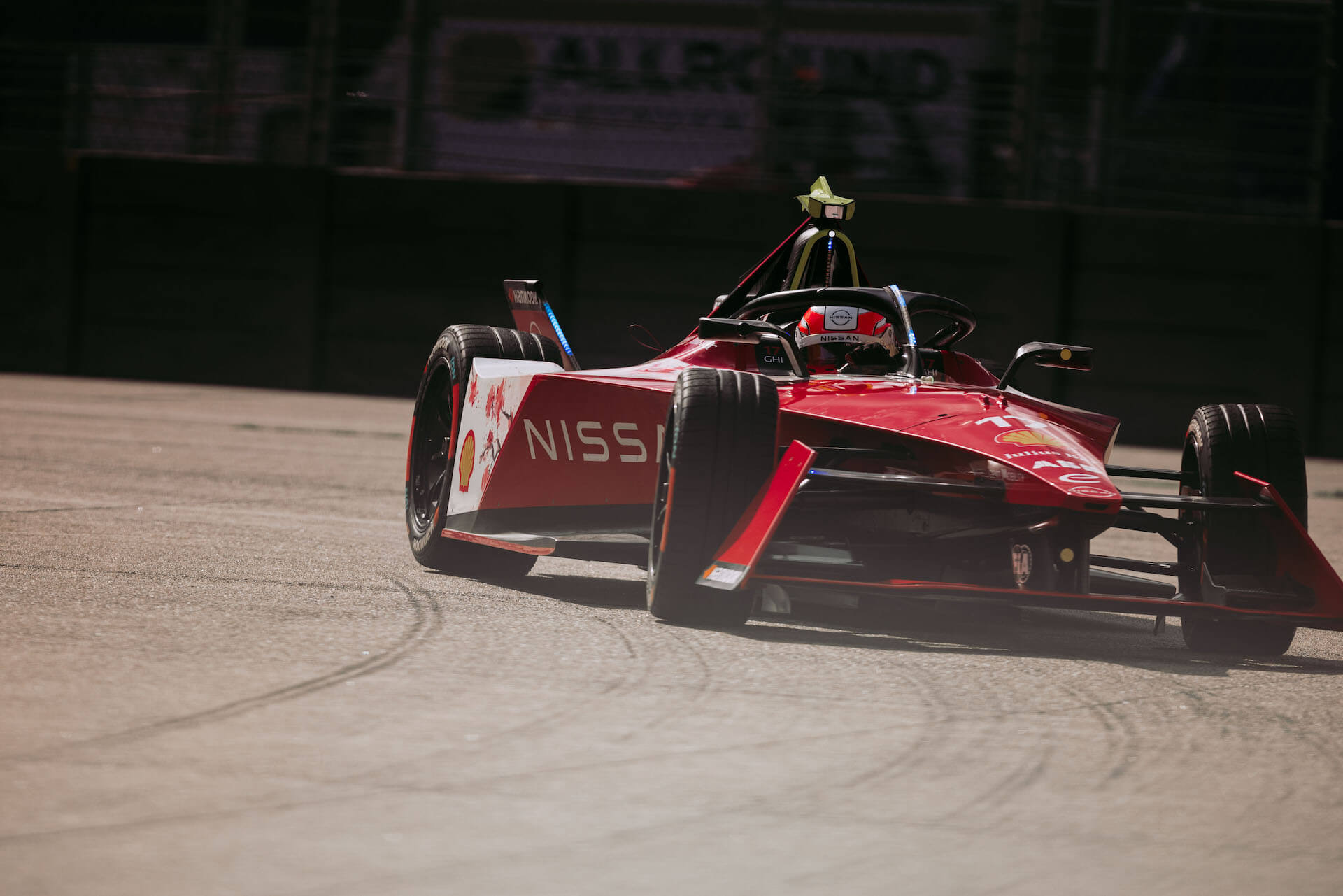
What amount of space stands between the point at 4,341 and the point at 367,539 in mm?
13311

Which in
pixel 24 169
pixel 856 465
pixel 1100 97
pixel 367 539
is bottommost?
pixel 367 539

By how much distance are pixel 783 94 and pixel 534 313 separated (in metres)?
10.1

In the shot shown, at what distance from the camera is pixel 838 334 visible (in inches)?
266

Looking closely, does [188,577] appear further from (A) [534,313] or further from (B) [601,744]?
(B) [601,744]

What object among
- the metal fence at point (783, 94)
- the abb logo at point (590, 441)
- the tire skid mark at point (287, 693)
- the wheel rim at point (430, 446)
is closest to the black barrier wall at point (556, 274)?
the metal fence at point (783, 94)

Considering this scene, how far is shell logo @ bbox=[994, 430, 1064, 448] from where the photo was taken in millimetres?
5535

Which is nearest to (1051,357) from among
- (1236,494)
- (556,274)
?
(1236,494)

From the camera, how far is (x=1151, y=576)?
819 centimetres

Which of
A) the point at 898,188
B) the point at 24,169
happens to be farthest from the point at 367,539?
the point at 24,169

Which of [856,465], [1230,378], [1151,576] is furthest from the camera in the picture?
[1230,378]

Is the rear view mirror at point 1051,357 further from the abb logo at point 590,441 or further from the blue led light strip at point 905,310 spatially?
the abb logo at point 590,441

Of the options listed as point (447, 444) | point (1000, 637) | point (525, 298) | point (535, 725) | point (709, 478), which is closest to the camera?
point (535, 725)

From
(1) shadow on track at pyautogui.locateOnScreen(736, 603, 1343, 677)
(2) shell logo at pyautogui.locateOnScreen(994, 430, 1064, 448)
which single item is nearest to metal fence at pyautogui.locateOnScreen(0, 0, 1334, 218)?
(1) shadow on track at pyautogui.locateOnScreen(736, 603, 1343, 677)

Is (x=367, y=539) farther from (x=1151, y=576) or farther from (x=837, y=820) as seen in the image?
(x=837, y=820)
